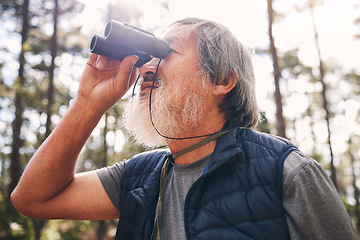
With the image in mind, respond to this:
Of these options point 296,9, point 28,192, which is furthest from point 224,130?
point 296,9

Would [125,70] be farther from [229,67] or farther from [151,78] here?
[229,67]

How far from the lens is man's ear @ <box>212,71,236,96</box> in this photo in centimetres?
162

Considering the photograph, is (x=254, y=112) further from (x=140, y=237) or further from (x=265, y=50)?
(x=265, y=50)

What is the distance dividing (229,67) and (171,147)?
0.61m

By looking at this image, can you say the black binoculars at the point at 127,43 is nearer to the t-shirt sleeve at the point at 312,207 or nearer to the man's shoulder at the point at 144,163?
the man's shoulder at the point at 144,163

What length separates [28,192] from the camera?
1.59m

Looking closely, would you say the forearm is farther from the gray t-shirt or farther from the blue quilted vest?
the gray t-shirt

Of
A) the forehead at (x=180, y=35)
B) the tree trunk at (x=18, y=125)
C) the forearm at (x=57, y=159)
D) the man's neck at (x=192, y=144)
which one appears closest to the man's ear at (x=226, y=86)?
the man's neck at (x=192, y=144)

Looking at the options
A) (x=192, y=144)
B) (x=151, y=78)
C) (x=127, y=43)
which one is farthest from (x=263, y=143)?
(x=127, y=43)

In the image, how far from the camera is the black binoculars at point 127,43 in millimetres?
1380

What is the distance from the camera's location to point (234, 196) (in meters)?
1.18

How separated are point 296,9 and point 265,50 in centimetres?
156

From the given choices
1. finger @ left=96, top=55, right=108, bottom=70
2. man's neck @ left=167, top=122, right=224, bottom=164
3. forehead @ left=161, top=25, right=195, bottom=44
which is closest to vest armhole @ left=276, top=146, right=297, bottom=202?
man's neck @ left=167, top=122, right=224, bottom=164

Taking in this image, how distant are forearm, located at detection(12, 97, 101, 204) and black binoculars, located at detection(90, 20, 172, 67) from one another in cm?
39
